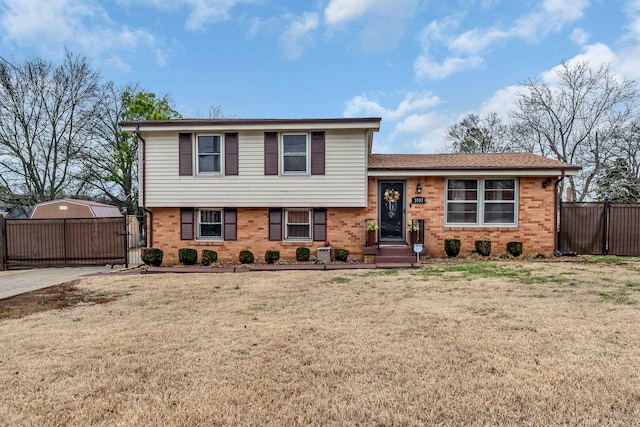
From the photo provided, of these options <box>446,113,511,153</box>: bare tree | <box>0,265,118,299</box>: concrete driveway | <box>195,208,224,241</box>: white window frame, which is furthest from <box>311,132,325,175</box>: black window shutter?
<box>446,113,511,153</box>: bare tree

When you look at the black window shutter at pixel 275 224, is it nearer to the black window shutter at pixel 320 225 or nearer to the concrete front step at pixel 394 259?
the black window shutter at pixel 320 225

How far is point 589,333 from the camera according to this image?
4.04 metres

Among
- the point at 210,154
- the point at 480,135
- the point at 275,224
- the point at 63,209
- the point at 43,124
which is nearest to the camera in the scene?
the point at 210,154

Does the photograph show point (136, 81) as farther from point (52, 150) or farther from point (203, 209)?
point (203, 209)

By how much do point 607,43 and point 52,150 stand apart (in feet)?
108

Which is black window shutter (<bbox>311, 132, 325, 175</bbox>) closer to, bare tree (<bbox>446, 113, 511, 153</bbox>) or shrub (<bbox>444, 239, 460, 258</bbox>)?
shrub (<bbox>444, 239, 460, 258</bbox>)

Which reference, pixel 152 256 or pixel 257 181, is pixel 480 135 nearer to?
pixel 257 181

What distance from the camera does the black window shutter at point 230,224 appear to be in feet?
38.7

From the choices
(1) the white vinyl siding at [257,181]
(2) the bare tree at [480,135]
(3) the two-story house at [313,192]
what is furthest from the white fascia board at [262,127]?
(2) the bare tree at [480,135]

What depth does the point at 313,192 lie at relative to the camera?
1137 centimetres

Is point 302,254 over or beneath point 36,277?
over

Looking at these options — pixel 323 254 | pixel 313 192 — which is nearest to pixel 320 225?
pixel 323 254

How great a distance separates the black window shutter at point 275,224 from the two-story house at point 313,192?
0.03 metres

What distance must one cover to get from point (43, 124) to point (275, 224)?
1998 cm
